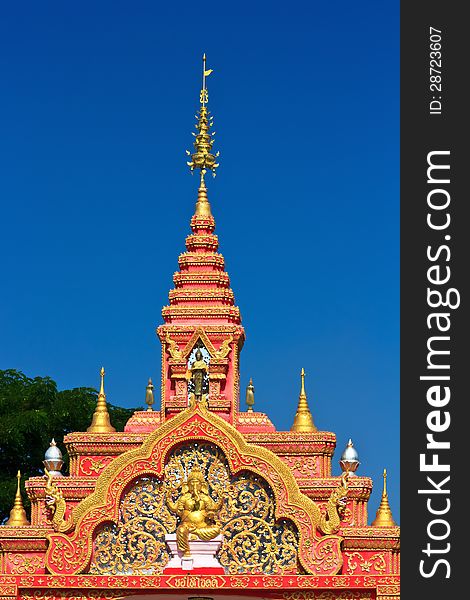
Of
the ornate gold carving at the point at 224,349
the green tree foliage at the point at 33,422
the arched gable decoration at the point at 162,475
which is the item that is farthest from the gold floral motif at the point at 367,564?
the green tree foliage at the point at 33,422

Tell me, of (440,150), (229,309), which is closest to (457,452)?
(440,150)

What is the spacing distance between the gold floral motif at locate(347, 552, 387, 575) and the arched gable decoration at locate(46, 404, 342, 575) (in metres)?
0.37

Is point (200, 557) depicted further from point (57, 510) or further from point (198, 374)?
point (198, 374)

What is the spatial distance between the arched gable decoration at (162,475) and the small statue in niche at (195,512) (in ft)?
1.85

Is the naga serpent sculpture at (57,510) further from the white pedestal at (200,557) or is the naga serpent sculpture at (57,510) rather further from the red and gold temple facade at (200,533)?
the white pedestal at (200,557)

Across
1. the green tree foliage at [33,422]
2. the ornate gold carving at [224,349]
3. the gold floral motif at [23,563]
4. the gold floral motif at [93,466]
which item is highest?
the green tree foliage at [33,422]

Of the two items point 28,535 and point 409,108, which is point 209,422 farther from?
point 409,108

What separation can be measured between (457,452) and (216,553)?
6.31 meters

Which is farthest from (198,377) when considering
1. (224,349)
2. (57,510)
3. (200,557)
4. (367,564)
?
(367,564)

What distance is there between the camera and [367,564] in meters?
35.5

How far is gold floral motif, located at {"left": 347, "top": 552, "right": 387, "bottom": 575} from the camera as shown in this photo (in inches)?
1396

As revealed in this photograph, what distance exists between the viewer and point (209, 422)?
35750mm

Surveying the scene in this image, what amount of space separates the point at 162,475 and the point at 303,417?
505cm

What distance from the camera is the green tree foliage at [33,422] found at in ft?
172
